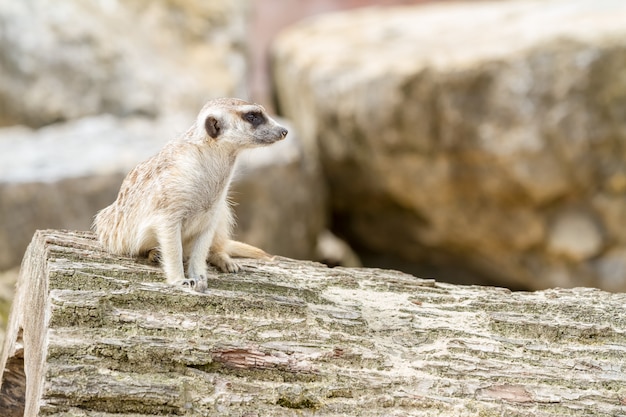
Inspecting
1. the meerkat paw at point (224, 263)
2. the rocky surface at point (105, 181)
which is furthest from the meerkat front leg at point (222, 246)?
the rocky surface at point (105, 181)

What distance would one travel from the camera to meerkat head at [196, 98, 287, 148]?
138 inches

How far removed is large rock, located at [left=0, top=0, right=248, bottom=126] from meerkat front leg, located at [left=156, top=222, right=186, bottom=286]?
20.4ft

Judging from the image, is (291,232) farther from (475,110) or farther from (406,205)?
(475,110)

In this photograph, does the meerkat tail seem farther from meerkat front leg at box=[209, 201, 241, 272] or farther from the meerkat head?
the meerkat head

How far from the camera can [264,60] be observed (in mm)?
12500

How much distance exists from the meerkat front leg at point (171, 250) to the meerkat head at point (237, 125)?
37 cm

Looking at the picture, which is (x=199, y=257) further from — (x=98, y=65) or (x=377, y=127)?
(x=98, y=65)

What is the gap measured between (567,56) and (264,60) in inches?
207

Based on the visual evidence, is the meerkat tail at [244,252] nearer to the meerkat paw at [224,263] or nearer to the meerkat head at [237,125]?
the meerkat paw at [224,263]

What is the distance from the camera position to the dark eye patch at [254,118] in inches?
140

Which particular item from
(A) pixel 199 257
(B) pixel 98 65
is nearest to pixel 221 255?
(A) pixel 199 257

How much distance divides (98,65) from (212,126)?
6212 mm

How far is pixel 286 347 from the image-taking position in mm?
3045

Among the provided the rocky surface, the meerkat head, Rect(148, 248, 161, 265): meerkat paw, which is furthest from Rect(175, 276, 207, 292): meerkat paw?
the rocky surface
